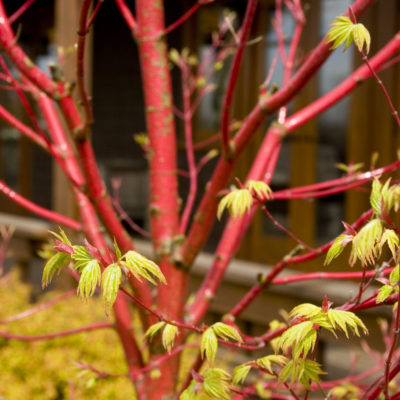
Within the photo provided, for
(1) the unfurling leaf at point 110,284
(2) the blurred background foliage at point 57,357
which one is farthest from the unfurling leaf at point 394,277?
(2) the blurred background foliage at point 57,357

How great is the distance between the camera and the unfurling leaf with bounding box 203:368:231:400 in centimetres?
107

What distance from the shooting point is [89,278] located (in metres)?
0.86

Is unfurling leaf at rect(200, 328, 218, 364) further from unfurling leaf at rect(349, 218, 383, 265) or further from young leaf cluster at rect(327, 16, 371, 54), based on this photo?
young leaf cluster at rect(327, 16, 371, 54)

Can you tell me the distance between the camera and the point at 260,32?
6738 mm

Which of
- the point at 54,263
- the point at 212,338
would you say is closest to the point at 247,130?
the point at 212,338

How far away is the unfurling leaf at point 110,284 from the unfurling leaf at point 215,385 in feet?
0.99

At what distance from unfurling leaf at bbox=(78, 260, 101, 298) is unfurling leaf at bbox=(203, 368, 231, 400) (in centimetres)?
32

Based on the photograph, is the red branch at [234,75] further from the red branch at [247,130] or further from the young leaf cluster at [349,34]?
the young leaf cluster at [349,34]

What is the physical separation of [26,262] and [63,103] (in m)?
3.69

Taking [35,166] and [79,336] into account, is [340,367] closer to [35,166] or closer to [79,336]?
[79,336]

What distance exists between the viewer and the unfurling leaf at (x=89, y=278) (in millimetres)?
855

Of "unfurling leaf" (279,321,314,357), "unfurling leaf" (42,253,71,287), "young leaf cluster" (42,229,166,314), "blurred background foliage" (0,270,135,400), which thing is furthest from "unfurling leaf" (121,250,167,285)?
"blurred background foliage" (0,270,135,400)

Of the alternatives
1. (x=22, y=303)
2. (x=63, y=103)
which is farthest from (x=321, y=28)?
(x=63, y=103)

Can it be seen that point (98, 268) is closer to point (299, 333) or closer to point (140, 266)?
point (140, 266)
